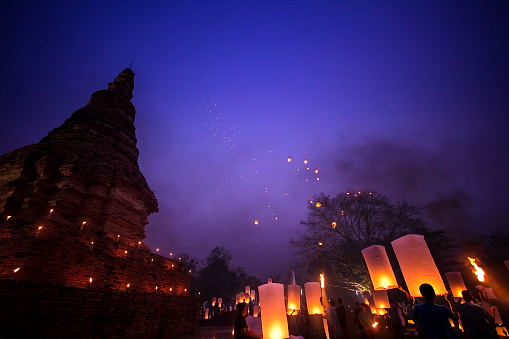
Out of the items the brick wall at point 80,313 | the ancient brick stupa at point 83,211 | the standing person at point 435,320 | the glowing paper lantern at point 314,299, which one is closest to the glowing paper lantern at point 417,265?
the standing person at point 435,320

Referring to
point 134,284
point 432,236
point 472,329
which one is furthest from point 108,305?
point 432,236

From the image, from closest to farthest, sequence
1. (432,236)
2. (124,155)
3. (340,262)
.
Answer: (124,155) < (432,236) < (340,262)

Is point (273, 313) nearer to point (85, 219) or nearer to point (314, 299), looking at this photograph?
point (314, 299)

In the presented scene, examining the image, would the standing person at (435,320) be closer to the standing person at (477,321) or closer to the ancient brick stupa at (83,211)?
the standing person at (477,321)

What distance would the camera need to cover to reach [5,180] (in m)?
8.76

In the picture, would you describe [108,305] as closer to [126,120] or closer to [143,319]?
[143,319]

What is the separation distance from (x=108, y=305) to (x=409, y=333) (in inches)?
384

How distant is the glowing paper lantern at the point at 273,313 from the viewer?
23.0ft

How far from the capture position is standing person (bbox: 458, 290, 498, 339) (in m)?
4.26

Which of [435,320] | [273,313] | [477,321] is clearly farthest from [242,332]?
[477,321]

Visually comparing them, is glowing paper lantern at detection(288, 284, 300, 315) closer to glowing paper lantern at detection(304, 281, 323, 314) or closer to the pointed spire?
glowing paper lantern at detection(304, 281, 323, 314)

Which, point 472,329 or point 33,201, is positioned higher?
point 33,201

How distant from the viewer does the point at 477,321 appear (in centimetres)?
436

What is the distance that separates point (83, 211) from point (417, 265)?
11369 mm
